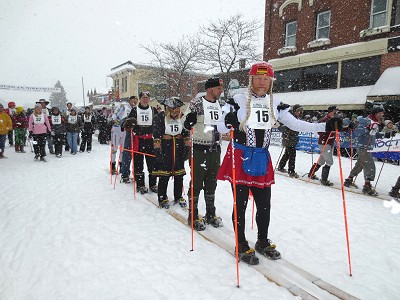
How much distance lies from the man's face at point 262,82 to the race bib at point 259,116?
16 cm

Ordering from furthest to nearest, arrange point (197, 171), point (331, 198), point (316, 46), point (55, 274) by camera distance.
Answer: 1. point (316, 46)
2. point (331, 198)
3. point (197, 171)
4. point (55, 274)

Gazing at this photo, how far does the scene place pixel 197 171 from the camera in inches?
157

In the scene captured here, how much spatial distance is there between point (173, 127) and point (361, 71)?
44.2 feet

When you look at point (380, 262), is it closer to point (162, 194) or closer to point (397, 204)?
point (397, 204)

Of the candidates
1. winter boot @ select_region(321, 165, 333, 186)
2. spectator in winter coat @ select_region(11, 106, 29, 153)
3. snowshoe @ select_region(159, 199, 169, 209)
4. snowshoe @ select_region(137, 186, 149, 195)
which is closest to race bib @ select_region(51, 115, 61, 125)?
spectator in winter coat @ select_region(11, 106, 29, 153)

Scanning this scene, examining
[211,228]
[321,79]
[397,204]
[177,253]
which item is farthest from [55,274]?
[321,79]

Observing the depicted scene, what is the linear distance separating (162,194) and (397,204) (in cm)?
485

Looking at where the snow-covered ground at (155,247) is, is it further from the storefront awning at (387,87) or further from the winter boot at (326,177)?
the storefront awning at (387,87)

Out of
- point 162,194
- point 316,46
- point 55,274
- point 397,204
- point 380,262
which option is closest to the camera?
point 55,274

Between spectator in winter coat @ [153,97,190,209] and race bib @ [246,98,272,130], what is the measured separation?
6.33ft

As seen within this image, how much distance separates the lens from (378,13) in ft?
43.4

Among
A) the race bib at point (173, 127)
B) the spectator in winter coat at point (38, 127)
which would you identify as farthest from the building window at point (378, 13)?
the spectator in winter coat at point (38, 127)

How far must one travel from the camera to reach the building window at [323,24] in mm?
15719

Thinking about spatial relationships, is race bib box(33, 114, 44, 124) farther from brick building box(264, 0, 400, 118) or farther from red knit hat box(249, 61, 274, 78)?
brick building box(264, 0, 400, 118)
